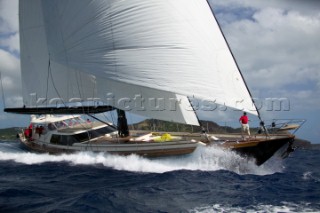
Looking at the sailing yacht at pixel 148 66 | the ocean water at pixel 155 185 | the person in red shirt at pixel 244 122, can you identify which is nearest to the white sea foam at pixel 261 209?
the ocean water at pixel 155 185

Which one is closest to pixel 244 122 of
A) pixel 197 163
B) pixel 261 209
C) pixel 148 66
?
pixel 197 163

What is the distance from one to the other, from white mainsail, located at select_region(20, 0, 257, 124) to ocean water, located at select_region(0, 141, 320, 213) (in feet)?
9.17

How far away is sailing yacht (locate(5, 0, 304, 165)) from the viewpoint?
14227 millimetres

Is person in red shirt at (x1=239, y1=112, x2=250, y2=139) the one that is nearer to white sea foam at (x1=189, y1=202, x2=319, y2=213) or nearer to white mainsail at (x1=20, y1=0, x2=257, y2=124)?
white mainsail at (x1=20, y1=0, x2=257, y2=124)

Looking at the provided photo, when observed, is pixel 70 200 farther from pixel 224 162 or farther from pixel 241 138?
pixel 241 138

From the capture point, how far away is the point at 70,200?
33.9ft

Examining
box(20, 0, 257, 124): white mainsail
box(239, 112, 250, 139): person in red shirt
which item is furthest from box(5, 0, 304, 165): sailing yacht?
box(239, 112, 250, 139): person in red shirt

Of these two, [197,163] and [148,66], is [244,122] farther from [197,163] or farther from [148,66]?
[148,66]

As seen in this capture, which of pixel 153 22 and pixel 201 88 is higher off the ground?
pixel 153 22

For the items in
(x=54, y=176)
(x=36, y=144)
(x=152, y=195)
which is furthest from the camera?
(x=36, y=144)

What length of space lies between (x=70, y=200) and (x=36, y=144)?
13301mm

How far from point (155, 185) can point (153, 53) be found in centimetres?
559

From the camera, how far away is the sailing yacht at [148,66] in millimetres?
14227

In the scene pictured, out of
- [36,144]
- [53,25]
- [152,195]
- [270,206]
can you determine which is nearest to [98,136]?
[36,144]
